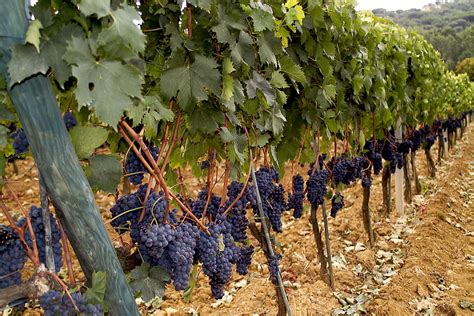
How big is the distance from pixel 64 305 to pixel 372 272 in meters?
4.00

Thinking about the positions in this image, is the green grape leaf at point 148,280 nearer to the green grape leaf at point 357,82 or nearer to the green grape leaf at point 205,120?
the green grape leaf at point 205,120

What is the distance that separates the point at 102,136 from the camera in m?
1.29

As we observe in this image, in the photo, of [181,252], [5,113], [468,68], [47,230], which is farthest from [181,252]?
[468,68]

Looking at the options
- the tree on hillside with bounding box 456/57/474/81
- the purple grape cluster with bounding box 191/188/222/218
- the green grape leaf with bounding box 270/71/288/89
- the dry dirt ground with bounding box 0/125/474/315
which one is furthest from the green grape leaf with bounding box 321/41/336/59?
the tree on hillside with bounding box 456/57/474/81

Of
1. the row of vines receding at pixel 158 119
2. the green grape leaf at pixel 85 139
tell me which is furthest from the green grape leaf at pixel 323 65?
the green grape leaf at pixel 85 139

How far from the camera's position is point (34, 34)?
3.07ft

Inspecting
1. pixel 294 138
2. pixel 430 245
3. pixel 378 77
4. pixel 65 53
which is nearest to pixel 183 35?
pixel 65 53

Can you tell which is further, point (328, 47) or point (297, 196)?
point (297, 196)

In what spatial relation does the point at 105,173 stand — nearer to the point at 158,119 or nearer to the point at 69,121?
the point at 69,121

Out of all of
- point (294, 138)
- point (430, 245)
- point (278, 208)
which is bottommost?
point (430, 245)

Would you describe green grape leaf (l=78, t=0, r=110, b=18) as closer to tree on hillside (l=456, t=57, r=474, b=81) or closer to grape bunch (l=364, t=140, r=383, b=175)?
grape bunch (l=364, t=140, r=383, b=175)

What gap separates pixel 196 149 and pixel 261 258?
3.01 m

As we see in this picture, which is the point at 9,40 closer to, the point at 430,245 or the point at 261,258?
the point at 261,258

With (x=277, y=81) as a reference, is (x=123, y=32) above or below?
above
